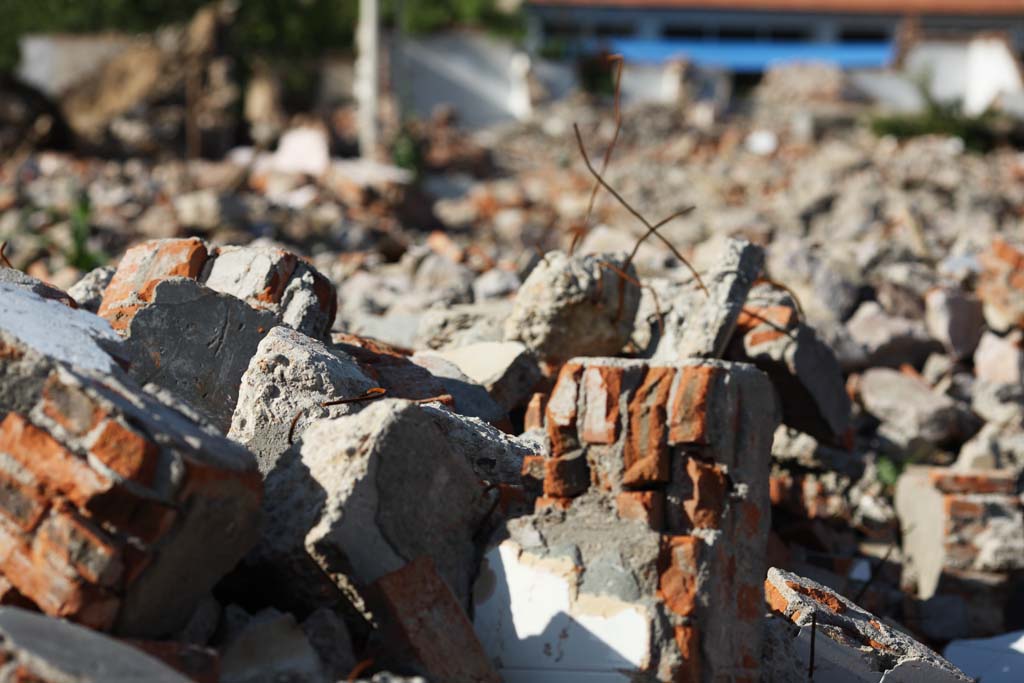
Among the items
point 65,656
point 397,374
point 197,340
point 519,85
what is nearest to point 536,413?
point 397,374

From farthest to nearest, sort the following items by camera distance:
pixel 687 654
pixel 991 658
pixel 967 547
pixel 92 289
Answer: pixel 967 547 → pixel 92 289 → pixel 991 658 → pixel 687 654

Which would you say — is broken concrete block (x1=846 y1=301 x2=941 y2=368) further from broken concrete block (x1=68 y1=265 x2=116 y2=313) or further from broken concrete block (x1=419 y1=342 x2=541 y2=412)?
broken concrete block (x1=68 y1=265 x2=116 y2=313)

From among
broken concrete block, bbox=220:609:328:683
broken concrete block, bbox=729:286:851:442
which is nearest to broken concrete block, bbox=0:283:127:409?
broken concrete block, bbox=220:609:328:683

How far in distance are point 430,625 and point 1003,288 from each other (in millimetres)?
5086

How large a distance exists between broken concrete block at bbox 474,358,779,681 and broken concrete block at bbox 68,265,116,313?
6.46ft

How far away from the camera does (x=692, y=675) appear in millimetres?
2734

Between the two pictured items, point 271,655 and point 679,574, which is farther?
point 679,574

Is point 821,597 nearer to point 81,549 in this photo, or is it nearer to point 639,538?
point 639,538

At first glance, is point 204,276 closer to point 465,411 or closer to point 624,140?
point 465,411

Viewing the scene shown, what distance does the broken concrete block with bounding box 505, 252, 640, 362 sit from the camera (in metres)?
4.84

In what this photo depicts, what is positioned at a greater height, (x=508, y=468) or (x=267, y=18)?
(x=267, y=18)

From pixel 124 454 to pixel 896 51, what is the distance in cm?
2455

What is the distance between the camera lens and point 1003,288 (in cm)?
688

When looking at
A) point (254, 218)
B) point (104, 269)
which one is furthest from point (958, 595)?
point (254, 218)
